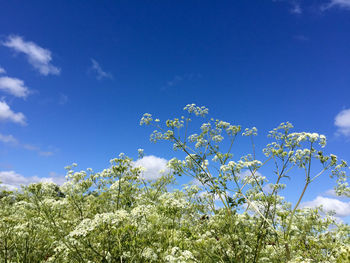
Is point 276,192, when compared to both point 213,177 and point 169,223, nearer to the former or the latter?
point 213,177

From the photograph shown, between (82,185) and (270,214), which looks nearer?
(270,214)

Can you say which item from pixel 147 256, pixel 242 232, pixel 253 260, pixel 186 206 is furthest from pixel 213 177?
pixel 147 256

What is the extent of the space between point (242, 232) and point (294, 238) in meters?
1.60

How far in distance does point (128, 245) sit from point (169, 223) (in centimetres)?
200

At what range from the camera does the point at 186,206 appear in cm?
786

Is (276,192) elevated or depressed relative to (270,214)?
elevated

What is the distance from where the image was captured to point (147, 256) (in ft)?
21.3

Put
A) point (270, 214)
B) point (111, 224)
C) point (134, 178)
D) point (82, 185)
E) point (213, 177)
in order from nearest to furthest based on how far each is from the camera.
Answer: point (111, 224), point (270, 214), point (213, 177), point (134, 178), point (82, 185)

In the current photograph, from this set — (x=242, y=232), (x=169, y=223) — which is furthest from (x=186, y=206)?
(x=242, y=232)

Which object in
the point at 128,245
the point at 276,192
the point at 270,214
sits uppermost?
the point at 276,192

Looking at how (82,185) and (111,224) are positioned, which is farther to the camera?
(82,185)

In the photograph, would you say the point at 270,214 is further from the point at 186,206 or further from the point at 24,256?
the point at 24,256

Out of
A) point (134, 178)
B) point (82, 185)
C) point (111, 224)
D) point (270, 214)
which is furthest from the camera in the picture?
point (82, 185)

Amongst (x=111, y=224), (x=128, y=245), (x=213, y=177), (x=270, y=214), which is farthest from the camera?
(x=213, y=177)
